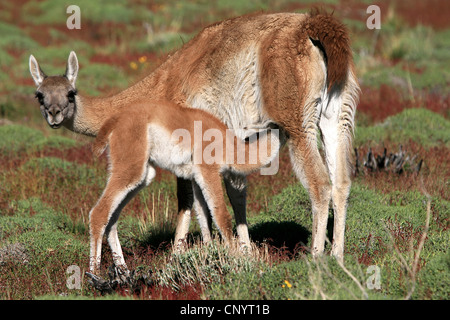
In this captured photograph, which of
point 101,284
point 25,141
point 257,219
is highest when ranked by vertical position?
point 25,141

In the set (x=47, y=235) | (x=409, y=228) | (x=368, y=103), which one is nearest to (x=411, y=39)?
(x=368, y=103)

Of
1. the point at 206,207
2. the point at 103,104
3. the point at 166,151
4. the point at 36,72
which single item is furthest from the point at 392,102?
the point at 36,72

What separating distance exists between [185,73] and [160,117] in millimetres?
1203

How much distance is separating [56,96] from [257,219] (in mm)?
3306

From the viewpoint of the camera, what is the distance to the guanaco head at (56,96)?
6832 millimetres

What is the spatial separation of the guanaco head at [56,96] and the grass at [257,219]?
115cm

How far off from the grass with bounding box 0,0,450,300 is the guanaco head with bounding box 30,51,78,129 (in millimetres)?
1150

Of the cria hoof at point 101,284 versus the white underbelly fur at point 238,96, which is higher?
the white underbelly fur at point 238,96

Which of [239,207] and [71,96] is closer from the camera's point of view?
[71,96]

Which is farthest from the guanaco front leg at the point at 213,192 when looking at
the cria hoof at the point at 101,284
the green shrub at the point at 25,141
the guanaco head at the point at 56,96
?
the green shrub at the point at 25,141

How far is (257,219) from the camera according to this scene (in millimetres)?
A: 8625

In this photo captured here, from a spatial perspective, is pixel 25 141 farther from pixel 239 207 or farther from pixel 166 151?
pixel 166 151

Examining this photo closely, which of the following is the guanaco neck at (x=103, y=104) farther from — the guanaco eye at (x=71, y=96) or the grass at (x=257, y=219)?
the grass at (x=257, y=219)

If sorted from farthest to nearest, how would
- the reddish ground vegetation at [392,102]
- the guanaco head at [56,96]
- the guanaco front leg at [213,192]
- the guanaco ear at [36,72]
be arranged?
the reddish ground vegetation at [392,102]
the guanaco ear at [36,72]
the guanaco head at [56,96]
the guanaco front leg at [213,192]
